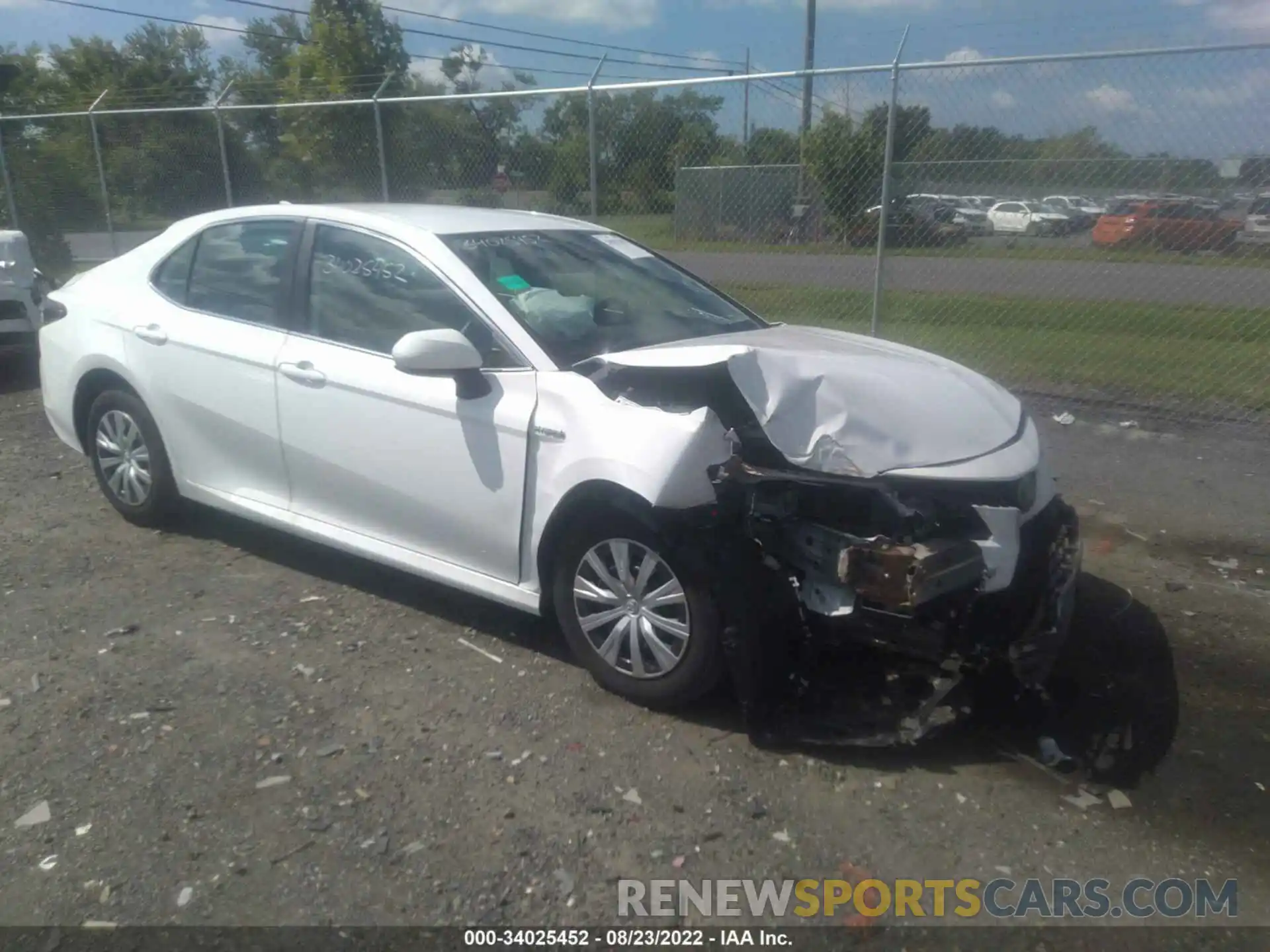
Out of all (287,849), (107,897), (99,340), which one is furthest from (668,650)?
(99,340)

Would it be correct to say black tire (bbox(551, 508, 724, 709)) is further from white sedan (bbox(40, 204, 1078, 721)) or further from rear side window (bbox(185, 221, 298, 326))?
rear side window (bbox(185, 221, 298, 326))

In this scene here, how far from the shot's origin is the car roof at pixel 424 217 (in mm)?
4652

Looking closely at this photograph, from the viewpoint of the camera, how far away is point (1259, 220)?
23.6 feet

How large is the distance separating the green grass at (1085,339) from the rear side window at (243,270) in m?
5.59

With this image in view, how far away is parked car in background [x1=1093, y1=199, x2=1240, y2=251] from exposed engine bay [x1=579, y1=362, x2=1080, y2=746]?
479 cm

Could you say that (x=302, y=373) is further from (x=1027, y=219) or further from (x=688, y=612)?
(x=1027, y=219)

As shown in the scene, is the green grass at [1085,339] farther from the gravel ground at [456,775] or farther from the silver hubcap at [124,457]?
the silver hubcap at [124,457]

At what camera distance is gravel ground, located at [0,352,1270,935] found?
299 cm


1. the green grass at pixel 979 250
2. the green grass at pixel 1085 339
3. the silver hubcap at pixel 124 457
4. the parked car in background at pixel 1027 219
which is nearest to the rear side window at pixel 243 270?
the silver hubcap at pixel 124 457

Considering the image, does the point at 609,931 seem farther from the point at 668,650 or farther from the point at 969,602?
the point at 969,602

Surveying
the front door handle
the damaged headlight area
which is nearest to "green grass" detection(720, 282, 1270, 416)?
the damaged headlight area

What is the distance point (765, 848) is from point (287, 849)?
140 centimetres

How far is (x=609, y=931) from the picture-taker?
2.80m

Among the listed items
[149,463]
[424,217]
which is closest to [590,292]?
[424,217]
